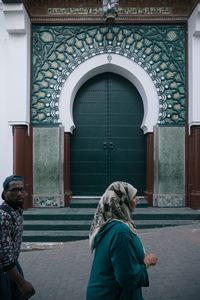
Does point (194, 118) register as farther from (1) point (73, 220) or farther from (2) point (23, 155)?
(2) point (23, 155)

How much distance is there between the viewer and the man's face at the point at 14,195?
3.35 m

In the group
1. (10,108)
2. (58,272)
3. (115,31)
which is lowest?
(58,272)

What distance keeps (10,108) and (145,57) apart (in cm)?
320

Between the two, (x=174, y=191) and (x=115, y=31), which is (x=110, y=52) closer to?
(x=115, y=31)

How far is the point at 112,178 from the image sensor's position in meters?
9.91

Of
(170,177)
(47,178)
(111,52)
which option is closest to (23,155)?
(47,178)

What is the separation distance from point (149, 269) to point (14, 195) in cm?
328

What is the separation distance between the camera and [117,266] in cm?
247

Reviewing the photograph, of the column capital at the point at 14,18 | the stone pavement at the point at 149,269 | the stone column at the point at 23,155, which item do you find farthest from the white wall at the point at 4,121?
the stone pavement at the point at 149,269

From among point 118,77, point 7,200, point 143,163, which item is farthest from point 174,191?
point 7,200

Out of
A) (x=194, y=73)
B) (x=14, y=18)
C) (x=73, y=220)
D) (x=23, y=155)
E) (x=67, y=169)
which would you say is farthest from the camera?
(x=67, y=169)

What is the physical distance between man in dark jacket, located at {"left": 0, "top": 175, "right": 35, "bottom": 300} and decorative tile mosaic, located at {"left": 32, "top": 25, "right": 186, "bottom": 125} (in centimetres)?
623

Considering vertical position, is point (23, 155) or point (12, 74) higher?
point (12, 74)

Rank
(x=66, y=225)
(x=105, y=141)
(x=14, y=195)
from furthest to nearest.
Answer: (x=105, y=141) → (x=66, y=225) → (x=14, y=195)
